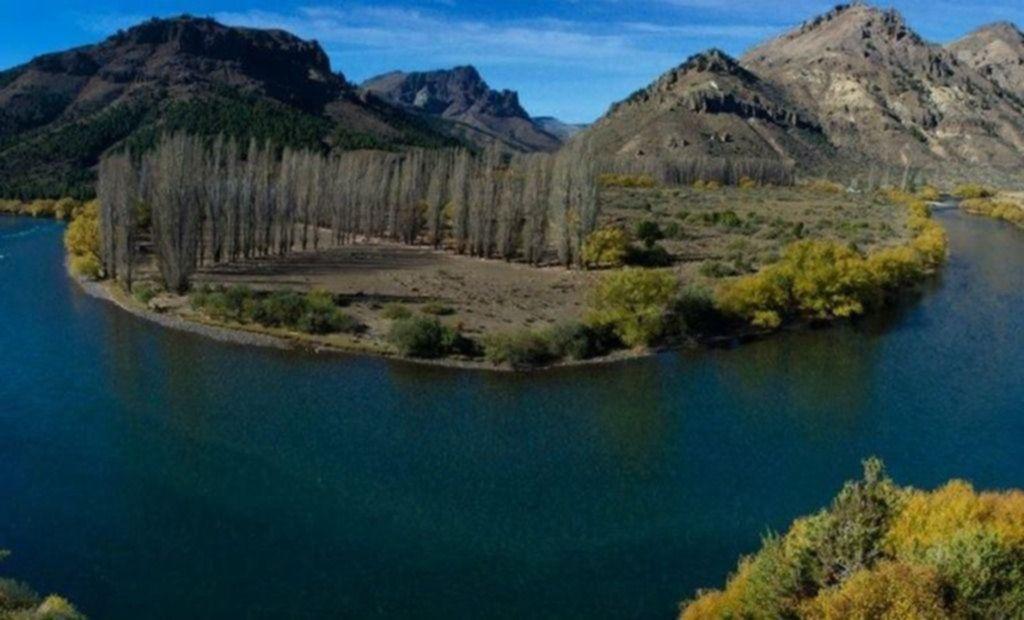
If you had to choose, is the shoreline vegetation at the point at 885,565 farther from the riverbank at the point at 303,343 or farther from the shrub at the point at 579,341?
the shrub at the point at 579,341

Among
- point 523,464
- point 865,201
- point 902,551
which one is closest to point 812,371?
point 523,464

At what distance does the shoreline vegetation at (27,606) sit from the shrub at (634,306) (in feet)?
117

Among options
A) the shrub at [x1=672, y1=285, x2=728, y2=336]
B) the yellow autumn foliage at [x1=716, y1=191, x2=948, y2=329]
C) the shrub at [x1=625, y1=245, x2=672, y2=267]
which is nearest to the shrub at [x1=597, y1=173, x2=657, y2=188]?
the shrub at [x1=625, y1=245, x2=672, y2=267]

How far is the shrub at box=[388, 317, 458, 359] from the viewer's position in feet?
164

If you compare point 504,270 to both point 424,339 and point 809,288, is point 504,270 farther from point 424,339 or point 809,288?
point 424,339

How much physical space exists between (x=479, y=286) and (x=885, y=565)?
164 feet

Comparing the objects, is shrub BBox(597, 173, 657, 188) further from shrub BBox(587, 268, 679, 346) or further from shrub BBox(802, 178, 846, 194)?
shrub BBox(587, 268, 679, 346)

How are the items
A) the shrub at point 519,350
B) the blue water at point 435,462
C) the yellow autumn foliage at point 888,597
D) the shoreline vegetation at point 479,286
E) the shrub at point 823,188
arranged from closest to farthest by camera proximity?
the yellow autumn foliage at point 888,597
the blue water at point 435,462
the shrub at point 519,350
the shoreline vegetation at point 479,286
the shrub at point 823,188

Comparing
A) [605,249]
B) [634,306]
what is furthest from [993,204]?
[634,306]

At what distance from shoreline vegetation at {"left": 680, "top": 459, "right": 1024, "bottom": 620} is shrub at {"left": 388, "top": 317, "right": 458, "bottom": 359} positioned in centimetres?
2791

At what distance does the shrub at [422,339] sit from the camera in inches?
1966

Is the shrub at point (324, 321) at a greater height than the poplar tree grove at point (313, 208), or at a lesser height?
lesser

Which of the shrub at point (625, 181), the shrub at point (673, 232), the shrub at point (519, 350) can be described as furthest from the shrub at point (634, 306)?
the shrub at point (625, 181)

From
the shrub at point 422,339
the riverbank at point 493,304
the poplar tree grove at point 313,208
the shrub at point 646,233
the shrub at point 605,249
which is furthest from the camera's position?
the shrub at point 646,233
